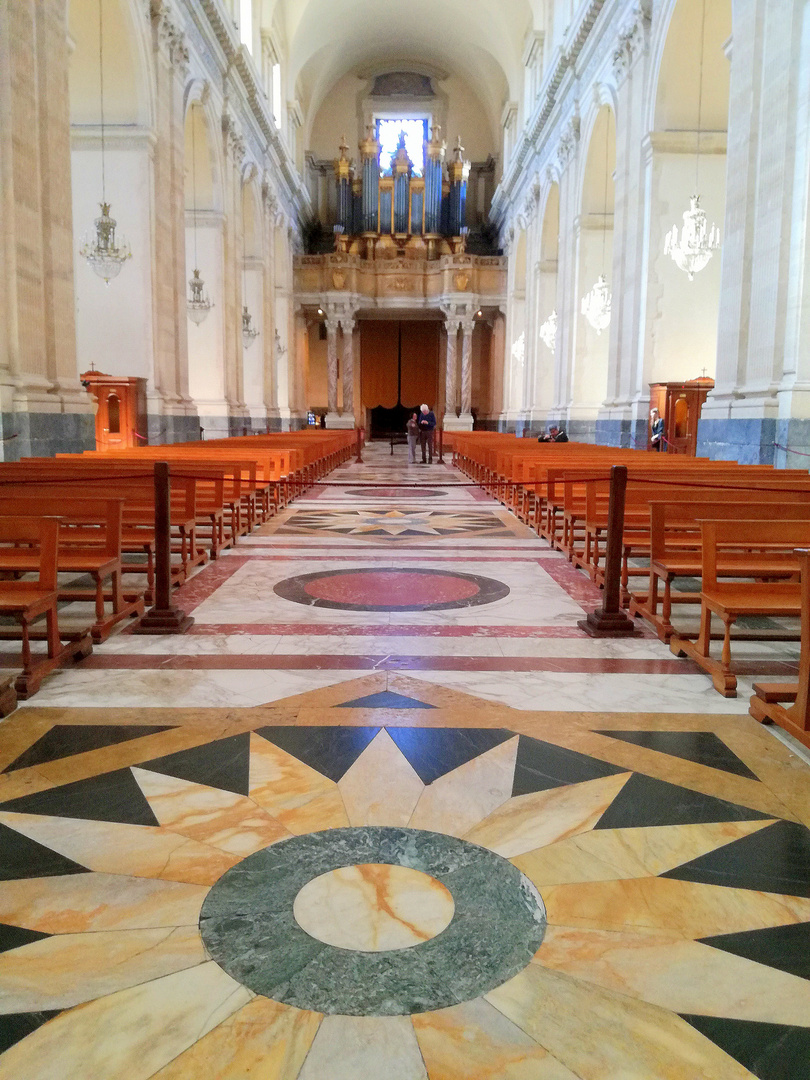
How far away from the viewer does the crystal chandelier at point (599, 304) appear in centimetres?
1619

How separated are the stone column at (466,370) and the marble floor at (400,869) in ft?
92.2

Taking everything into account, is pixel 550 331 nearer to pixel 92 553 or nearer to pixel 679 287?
pixel 679 287

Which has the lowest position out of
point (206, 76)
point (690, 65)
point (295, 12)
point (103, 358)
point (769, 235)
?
point (103, 358)

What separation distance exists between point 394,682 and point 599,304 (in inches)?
550

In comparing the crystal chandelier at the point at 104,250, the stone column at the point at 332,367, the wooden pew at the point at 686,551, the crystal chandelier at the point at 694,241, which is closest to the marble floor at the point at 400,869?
the wooden pew at the point at 686,551

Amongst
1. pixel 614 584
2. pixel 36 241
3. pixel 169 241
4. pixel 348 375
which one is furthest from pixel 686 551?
pixel 348 375

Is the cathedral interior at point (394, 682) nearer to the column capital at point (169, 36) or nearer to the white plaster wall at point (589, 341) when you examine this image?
the column capital at point (169, 36)

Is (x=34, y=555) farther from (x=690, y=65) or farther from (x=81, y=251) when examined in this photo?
(x=690, y=65)

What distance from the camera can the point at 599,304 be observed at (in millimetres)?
16359

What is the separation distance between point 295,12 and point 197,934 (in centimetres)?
→ 3011

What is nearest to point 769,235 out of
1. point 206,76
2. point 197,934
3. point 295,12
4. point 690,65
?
point 690,65

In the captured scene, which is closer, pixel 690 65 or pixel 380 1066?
pixel 380 1066

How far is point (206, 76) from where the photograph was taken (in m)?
17.3

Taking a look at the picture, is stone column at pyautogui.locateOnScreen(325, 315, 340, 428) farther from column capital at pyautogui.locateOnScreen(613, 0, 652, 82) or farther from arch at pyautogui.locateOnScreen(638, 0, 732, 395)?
arch at pyautogui.locateOnScreen(638, 0, 732, 395)
